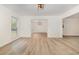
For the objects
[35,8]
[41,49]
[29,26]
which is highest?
[35,8]

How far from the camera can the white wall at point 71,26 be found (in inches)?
522

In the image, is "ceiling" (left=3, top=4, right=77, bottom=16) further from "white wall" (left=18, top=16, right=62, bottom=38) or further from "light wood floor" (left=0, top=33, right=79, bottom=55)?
"white wall" (left=18, top=16, right=62, bottom=38)

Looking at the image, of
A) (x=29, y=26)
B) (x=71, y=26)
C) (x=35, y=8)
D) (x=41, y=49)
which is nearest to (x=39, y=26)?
(x=71, y=26)

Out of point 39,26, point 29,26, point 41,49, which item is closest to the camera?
point 41,49

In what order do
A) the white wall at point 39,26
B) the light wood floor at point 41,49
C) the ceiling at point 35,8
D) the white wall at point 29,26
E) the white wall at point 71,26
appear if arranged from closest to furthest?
the light wood floor at point 41,49 → the ceiling at point 35,8 → the white wall at point 29,26 → the white wall at point 71,26 → the white wall at point 39,26

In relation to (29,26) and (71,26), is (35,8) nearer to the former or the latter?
(29,26)

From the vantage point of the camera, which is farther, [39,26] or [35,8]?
[39,26]

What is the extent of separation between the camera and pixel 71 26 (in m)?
13.3

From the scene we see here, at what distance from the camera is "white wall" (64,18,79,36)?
13250 millimetres

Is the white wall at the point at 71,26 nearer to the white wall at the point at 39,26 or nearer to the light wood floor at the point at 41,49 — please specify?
the white wall at the point at 39,26

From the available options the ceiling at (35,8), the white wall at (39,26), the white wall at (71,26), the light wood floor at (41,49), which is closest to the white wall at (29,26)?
the white wall at (71,26)

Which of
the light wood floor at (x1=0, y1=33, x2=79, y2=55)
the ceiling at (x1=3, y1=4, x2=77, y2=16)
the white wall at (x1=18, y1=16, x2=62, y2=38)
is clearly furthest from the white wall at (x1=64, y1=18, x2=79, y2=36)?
the light wood floor at (x1=0, y1=33, x2=79, y2=55)
